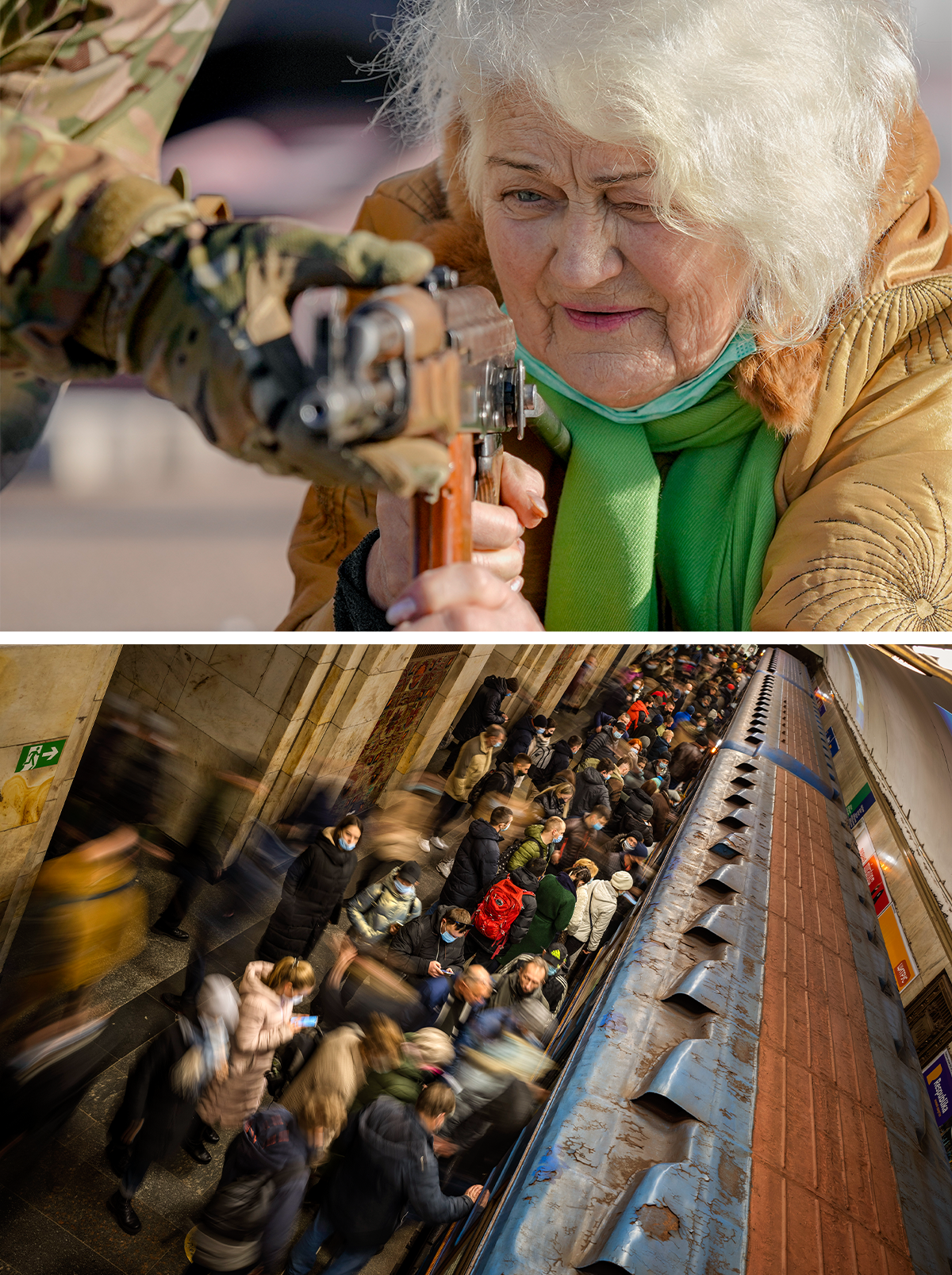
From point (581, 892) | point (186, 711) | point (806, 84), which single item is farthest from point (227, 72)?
point (581, 892)

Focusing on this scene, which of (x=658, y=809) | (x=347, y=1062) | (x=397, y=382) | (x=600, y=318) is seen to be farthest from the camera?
(x=658, y=809)

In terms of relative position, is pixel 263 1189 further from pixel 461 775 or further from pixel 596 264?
pixel 596 264

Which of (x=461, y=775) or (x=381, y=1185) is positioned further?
(x=461, y=775)

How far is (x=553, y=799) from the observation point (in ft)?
4.74

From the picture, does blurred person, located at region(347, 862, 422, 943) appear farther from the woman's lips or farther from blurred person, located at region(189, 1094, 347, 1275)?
the woman's lips

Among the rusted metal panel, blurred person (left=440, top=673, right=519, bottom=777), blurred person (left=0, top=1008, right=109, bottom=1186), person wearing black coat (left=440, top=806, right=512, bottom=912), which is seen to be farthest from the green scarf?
blurred person (left=0, top=1008, right=109, bottom=1186)

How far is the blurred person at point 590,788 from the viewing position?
4.77ft

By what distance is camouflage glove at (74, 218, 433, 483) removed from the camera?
0.36m

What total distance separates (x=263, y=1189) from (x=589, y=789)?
0.82m

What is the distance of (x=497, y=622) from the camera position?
2.53 ft

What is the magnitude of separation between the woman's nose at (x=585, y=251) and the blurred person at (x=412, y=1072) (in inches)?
44.7

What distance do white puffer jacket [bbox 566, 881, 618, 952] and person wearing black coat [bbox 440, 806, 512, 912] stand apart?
18cm

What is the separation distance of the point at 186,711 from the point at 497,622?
59cm

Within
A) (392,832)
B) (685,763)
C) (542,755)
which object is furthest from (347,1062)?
(685,763)
